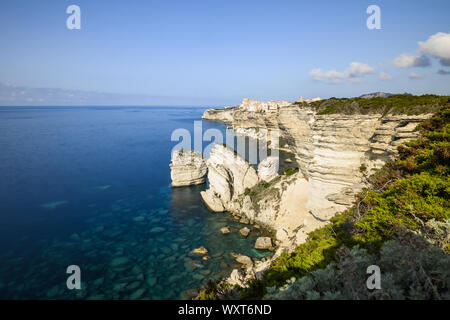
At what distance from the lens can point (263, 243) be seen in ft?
82.0

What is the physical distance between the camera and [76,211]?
107 feet

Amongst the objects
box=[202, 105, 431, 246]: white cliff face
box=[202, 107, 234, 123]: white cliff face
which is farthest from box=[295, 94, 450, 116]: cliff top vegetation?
box=[202, 107, 234, 123]: white cliff face

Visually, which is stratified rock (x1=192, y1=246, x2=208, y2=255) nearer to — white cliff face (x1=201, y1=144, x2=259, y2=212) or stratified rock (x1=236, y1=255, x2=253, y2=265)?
stratified rock (x1=236, y1=255, x2=253, y2=265)

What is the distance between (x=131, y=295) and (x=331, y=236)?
1614 cm

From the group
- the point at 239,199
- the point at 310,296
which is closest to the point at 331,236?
the point at 310,296

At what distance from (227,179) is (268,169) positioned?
6.01m

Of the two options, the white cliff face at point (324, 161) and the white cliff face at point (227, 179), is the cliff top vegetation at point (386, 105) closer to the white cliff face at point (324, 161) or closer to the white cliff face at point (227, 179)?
the white cliff face at point (324, 161)

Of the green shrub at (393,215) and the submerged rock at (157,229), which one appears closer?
the green shrub at (393,215)

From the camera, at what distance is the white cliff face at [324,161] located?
62.0ft

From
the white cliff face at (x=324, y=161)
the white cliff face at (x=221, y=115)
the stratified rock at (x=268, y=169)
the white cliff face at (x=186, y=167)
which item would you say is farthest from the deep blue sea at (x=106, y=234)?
the white cliff face at (x=221, y=115)

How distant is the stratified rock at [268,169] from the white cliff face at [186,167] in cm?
1349

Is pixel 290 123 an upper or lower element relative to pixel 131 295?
upper

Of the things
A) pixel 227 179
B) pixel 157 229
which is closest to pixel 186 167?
pixel 227 179
